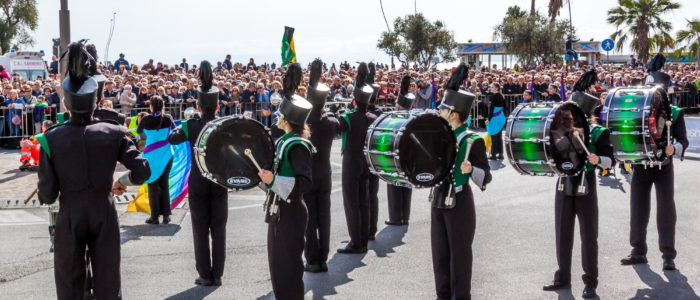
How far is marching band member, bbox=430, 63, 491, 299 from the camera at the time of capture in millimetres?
6371

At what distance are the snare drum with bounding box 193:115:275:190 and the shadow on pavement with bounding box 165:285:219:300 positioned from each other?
181cm

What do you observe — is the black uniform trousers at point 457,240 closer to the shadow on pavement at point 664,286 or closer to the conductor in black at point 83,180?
the shadow on pavement at point 664,286

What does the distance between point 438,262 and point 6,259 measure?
5014 mm

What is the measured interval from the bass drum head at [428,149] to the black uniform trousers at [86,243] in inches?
92.7

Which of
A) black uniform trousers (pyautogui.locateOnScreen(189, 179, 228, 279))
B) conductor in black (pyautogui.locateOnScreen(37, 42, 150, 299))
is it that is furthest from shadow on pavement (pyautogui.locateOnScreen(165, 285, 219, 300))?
conductor in black (pyautogui.locateOnScreen(37, 42, 150, 299))

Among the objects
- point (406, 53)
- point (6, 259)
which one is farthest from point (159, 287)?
point (406, 53)

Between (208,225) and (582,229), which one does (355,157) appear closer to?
(208,225)

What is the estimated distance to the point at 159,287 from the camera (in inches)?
297

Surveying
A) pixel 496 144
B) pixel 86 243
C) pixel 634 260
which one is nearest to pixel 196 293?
pixel 86 243

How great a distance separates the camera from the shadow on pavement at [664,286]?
7148 millimetres

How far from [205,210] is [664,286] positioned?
450cm

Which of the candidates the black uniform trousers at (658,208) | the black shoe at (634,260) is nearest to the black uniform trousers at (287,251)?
the black shoe at (634,260)

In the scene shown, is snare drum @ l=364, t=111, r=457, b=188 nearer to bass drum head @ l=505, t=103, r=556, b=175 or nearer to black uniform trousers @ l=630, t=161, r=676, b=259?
bass drum head @ l=505, t=103, r=556, b=175

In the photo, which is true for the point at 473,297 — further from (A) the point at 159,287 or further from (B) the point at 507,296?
(A) the point at 159,287
